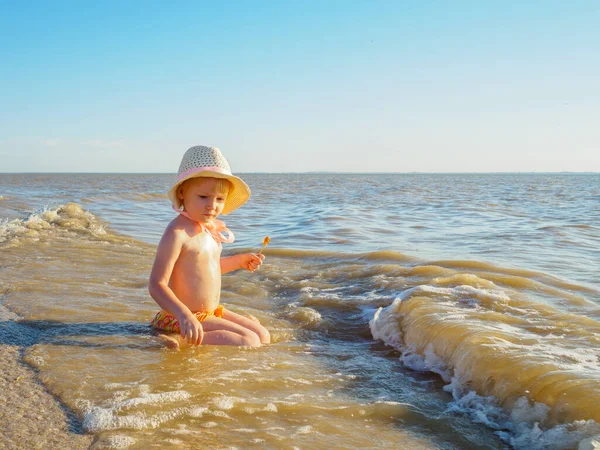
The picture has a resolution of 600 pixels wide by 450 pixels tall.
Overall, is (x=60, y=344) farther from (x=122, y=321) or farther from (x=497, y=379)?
(x=497, y=379)

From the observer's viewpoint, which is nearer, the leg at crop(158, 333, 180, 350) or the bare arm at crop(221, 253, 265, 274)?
the leg at crop(158, 333, 180, 350)

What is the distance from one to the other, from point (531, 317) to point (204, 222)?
2.27 m

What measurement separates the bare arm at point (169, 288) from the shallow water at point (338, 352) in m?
0.14

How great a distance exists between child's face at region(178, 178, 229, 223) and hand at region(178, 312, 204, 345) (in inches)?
27.1

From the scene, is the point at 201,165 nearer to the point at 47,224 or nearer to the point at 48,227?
the point at 48,227

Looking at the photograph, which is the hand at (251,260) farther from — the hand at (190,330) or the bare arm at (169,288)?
the hand at (190,330)

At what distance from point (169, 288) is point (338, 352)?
1076 millimetres

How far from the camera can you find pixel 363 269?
19.3 feet

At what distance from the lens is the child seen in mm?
3350

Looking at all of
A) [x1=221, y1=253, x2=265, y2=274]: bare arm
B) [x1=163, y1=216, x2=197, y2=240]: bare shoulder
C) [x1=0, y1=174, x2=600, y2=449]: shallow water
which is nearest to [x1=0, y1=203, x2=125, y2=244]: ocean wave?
[x1=0, y1=174, x2=600, y2=449]: shallow water

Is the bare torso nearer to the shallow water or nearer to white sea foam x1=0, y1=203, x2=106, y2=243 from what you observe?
the shallow water

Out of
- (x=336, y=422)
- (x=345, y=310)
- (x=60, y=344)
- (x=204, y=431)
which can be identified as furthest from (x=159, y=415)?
(x=345, y=310)

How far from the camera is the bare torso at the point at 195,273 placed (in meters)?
3.51

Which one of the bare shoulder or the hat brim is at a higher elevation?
the hat brim
